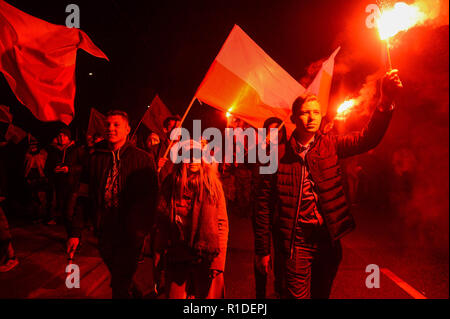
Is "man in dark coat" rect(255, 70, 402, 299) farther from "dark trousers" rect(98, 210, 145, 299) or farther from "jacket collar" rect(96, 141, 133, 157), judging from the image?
"jacket collar" rect(96, 141, 133, 157)

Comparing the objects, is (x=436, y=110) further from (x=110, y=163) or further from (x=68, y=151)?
(x=68, y=151)

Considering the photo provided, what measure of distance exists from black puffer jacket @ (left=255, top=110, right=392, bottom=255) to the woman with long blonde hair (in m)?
0.51

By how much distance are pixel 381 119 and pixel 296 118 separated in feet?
2.53

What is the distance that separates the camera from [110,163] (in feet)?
10.5

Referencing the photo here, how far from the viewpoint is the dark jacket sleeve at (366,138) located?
2432 mm

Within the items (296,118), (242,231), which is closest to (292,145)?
(296,118)

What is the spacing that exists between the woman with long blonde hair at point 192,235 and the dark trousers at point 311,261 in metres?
0.83

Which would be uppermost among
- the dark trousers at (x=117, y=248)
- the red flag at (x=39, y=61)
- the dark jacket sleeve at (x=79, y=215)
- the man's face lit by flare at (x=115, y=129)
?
the red flag at (x=39, y=61)

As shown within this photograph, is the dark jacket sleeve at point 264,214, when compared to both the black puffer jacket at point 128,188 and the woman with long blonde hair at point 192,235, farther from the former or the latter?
the black puffer jacket at point 128,188

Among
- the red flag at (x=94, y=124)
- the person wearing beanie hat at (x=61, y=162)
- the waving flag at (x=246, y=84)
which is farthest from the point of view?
the red flag at (x=94, y=124)

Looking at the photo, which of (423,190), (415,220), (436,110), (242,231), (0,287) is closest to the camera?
(0,287)

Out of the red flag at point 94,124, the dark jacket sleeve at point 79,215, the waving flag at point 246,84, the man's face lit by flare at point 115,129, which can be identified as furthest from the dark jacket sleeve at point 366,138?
the red flag at point 94,124

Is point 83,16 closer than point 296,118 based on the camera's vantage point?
No

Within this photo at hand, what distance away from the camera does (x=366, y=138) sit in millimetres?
2557
